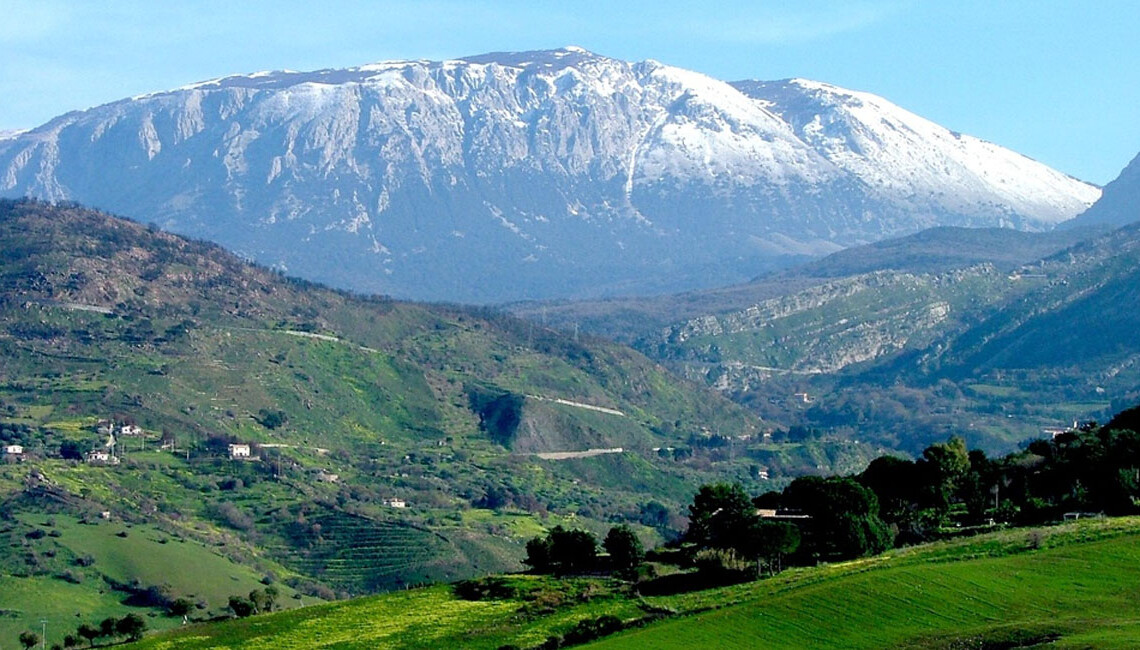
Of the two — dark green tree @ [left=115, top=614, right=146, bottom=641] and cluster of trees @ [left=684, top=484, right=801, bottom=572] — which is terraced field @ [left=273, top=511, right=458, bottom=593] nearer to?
dark green tree @ [left=115, top=614, right=146, bottom=641]

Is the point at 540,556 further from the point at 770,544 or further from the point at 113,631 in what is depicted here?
the point at 113,631

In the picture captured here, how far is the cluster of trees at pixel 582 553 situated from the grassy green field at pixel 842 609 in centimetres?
454

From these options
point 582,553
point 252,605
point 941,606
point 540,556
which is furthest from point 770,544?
point 252,605

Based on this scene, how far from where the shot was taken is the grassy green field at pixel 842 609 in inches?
2707

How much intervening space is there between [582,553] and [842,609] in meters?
28.3

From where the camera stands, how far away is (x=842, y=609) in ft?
238

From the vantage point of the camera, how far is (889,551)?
88.2 metres

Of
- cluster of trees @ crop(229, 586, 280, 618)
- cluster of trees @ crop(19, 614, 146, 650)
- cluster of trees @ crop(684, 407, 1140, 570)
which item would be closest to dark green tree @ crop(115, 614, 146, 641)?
cluster of trees @ crop(19, 614, 146, 650)

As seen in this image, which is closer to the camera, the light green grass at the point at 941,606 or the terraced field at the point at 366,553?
the light green grass at the point at 941,606

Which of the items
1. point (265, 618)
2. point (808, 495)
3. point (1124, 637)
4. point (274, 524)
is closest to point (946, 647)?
point (1124, 637)

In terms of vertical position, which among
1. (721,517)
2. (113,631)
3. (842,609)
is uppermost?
(721,517)

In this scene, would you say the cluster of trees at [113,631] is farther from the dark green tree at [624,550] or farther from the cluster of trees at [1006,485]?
the cluster of trees at [1006,485]

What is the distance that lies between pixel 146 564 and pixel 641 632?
92623mm

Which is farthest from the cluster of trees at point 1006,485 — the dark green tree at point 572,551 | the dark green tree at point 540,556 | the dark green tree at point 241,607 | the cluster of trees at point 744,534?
the dark green tree at point 241,607
